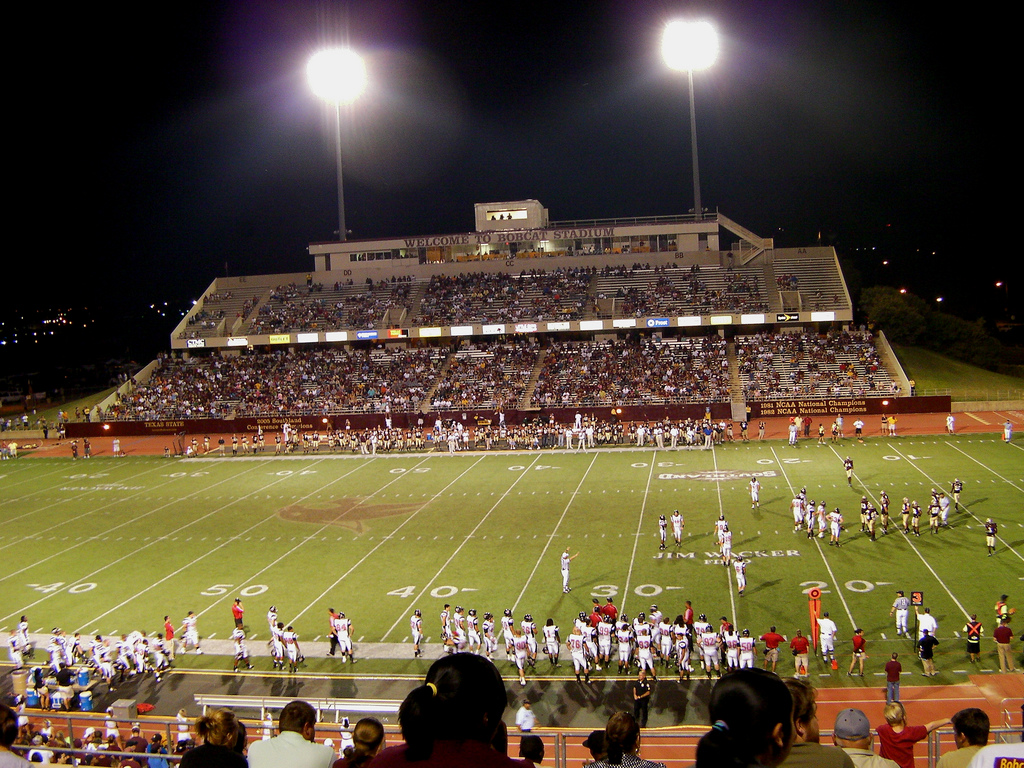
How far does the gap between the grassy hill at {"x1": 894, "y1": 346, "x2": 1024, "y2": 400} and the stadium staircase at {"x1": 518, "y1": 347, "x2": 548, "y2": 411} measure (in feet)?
58.6

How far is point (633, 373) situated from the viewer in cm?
4175

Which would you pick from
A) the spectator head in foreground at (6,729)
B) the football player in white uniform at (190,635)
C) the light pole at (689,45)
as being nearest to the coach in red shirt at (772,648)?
the football player in white uniform at (190,635)

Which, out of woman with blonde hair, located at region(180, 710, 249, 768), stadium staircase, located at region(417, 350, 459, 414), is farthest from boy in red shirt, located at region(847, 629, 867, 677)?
stadium staircase, located at region(417, 350, 459, 414)

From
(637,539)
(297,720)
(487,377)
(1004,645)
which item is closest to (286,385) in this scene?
(487,377)

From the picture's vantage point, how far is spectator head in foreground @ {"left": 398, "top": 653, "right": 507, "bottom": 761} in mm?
2580

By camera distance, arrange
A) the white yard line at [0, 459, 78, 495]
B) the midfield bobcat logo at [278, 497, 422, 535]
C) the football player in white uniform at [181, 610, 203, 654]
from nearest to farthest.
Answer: the football player in white uniform at [181, 610, 203, 654], the midfield bobcat logo at [278, 497, 422, 535], the white yard line at [0, 459, 78, 495]

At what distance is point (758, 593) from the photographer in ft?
54.7

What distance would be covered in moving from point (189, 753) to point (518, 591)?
48.6 feet

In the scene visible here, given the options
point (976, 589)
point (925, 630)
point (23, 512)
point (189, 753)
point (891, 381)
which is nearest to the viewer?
point (189, 753)

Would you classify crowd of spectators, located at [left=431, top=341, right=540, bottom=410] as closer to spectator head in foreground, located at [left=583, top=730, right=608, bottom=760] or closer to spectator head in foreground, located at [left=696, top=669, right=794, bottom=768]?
spectator head in foreground, located at [left=583, top=730, right=608, bottom=760]

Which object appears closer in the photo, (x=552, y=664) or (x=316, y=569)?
(x=552, y=664)

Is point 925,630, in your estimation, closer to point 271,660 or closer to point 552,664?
point 552,664

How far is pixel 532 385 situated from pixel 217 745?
38.7 metres

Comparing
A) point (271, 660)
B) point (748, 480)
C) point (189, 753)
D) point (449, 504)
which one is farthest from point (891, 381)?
point (189, 753)
